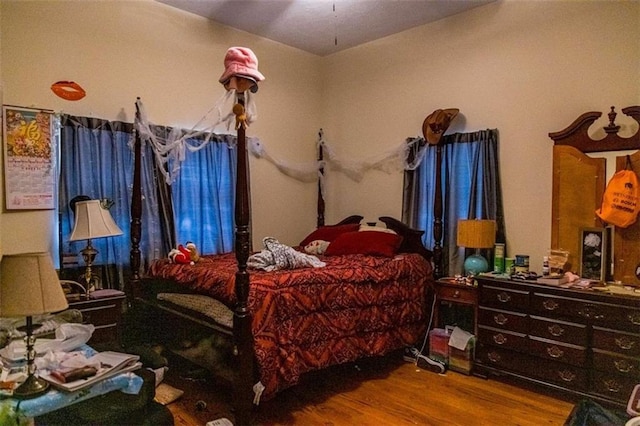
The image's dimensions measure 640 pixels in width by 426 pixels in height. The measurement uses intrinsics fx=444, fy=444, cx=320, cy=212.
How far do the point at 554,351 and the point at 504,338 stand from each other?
0.34m

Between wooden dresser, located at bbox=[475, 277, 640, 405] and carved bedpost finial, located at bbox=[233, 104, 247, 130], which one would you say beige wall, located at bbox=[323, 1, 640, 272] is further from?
carved bedpost finial, located at bbox=[233, 104, 247, 130]

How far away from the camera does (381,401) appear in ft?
9.56

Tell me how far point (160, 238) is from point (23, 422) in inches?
97.3

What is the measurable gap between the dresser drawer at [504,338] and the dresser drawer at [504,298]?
18cm

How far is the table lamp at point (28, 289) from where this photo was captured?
4.73 feet

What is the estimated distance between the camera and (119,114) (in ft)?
12.0

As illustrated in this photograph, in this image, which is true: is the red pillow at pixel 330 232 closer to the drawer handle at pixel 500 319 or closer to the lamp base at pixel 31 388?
the drawer handle at pixel 500 319

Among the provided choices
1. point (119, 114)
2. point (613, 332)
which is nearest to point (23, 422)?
point (119, 114)

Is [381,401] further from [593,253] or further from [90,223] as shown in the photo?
[90,223]

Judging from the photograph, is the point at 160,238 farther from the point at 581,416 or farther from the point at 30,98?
the point at 581,416

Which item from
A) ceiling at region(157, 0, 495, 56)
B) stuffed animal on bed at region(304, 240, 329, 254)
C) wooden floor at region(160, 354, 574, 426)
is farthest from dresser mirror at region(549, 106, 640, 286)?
stuffed animal on bed at region(304, 240, 329, 254)

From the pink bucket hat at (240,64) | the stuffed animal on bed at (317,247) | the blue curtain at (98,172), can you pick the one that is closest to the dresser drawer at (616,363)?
the stuffed animal on bed at (317,247)

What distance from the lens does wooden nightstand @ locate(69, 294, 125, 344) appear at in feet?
9.93

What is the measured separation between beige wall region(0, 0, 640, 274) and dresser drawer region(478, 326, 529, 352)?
2.51 ft
